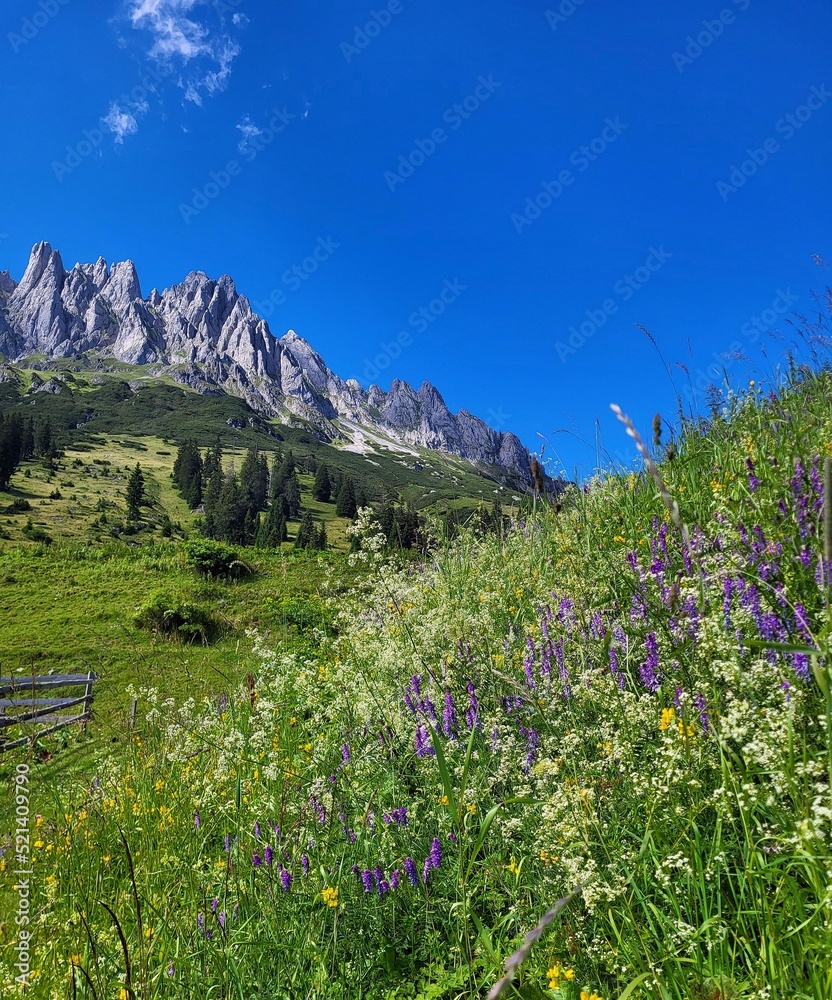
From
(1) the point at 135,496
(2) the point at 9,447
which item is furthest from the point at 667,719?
(2) the point at 9,447

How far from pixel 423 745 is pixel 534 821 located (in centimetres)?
77

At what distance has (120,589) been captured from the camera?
1864 cm

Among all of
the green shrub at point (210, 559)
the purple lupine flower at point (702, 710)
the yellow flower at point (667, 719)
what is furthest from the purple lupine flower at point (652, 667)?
the green shrub at point (210, 559)

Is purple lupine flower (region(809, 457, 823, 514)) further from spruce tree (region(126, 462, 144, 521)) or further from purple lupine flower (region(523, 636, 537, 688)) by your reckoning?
spruce tree (region(126, 462, 144, 521))

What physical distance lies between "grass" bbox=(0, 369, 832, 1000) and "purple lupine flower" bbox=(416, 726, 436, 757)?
0.07 feet

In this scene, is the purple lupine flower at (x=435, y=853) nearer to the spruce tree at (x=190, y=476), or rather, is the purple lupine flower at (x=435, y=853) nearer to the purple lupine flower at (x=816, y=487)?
the purple lupine flower at (x=816, y=487)

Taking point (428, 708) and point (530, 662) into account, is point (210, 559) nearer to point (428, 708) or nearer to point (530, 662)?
point (428, 708)

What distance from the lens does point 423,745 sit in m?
3.19

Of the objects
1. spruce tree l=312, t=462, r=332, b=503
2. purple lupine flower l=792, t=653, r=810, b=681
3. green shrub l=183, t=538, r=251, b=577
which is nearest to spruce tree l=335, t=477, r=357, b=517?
spruce tree l=312, t=462, r=332, b=503

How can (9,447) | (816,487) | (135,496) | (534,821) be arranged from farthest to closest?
(135,496) < (9,447) < (816,487) < (534,821)

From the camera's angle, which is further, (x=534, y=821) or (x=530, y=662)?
(x=530, y=662)

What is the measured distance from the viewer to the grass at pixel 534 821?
180cm

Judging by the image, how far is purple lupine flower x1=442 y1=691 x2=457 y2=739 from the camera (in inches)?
127

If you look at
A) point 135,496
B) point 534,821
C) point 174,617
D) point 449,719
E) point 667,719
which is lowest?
point 534,821
